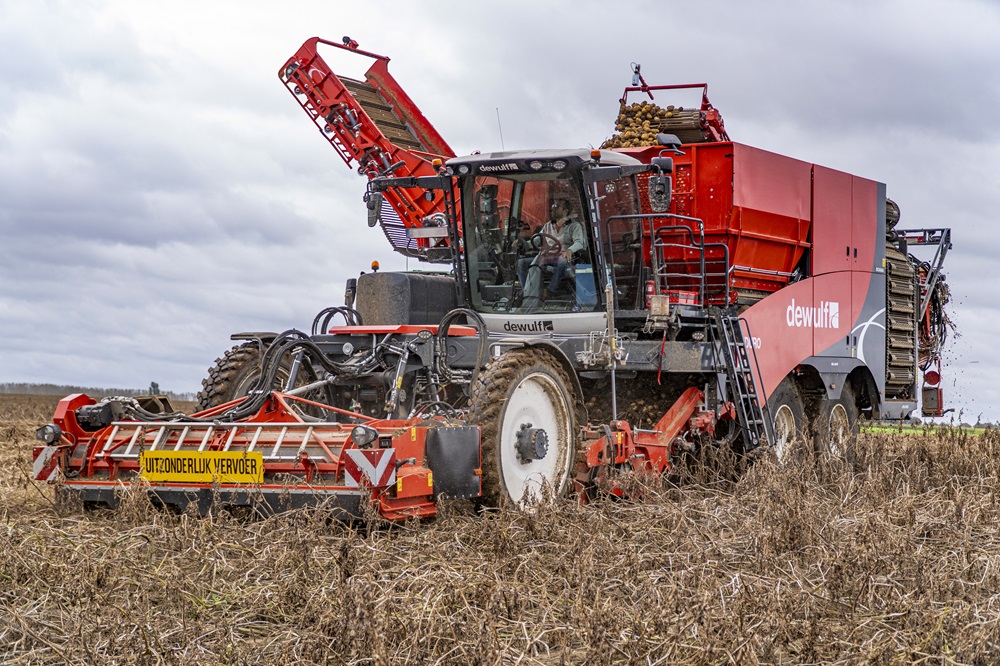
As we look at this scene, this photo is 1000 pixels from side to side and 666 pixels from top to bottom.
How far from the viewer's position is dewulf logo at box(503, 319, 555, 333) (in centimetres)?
908

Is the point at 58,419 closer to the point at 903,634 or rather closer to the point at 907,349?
the point at 903,634

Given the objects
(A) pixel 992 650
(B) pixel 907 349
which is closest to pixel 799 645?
(A) pixel 992 650

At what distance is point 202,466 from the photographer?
6816 millimetres

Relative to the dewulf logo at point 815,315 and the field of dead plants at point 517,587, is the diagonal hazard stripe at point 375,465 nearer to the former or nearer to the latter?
the field of dead plants at point 517,587

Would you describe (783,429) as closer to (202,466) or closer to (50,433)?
(202,466)

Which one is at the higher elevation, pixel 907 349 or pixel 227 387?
pixel 907 349

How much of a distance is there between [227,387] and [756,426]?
14.7 ft

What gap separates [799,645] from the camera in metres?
4.45

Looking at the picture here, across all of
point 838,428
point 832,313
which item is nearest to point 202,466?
point 832,313

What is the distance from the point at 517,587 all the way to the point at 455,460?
1.61 metres

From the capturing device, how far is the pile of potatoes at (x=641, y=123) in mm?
11102

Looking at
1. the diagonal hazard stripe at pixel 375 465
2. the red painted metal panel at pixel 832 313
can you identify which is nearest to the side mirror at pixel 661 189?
the red painted metal panel at pixel 832 313

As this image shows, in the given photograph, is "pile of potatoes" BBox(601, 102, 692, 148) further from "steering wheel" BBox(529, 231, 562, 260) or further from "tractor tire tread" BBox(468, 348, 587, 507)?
"tractor tire tread" BBox(468, 348, 587, 507)

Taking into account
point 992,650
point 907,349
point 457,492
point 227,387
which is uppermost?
point 907,349
